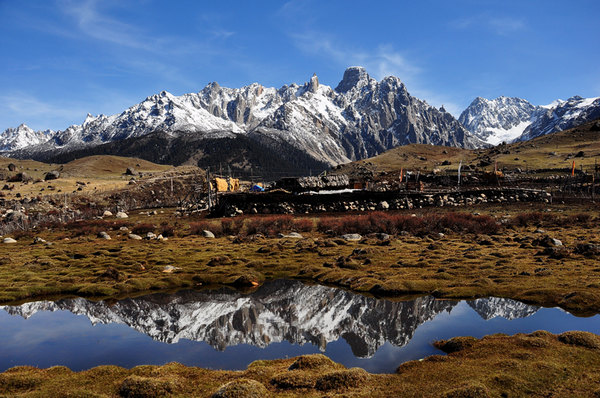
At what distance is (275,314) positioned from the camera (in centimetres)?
2177

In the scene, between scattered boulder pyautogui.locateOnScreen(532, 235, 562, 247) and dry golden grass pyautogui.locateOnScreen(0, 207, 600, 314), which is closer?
dry golden grass pyautogui.locateOnScreen(0, 207, 600, 314)

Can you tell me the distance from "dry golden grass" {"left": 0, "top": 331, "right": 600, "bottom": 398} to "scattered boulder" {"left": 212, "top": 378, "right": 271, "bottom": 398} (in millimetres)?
29

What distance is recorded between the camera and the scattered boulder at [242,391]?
10.9 m

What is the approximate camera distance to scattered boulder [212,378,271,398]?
35.7 ft

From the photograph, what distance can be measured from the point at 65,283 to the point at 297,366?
71.2 ft

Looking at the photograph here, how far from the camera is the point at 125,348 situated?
679 inches

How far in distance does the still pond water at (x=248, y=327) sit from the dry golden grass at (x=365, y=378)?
1.48 metres

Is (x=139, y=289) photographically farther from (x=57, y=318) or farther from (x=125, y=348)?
(x=125, y=348)

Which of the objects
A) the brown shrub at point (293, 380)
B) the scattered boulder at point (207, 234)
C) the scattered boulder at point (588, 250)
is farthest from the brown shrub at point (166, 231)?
the scattered boulder at point (588, 250)

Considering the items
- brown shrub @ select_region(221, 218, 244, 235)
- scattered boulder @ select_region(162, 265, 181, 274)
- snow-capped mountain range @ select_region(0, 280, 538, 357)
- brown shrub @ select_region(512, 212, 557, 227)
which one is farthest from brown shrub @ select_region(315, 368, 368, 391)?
brown shrub @ select_region(512, 212, 557, 227)

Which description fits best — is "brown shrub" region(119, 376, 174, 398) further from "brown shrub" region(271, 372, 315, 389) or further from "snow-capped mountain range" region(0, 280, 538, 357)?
"snow-capped mountain range" region(0, 280, 538, 357)

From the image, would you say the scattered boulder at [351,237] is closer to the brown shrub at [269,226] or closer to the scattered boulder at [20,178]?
the brown shrub at [269,226]

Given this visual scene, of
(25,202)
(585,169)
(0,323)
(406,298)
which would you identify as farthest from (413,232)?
(585,169)

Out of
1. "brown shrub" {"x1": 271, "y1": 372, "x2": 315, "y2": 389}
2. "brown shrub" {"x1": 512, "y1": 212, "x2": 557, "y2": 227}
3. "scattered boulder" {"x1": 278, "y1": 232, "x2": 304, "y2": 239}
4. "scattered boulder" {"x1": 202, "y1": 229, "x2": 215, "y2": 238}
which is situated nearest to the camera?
"brown shrub" {"x1": 271, "y1": 372, "x2": 315, "y2": 389}
